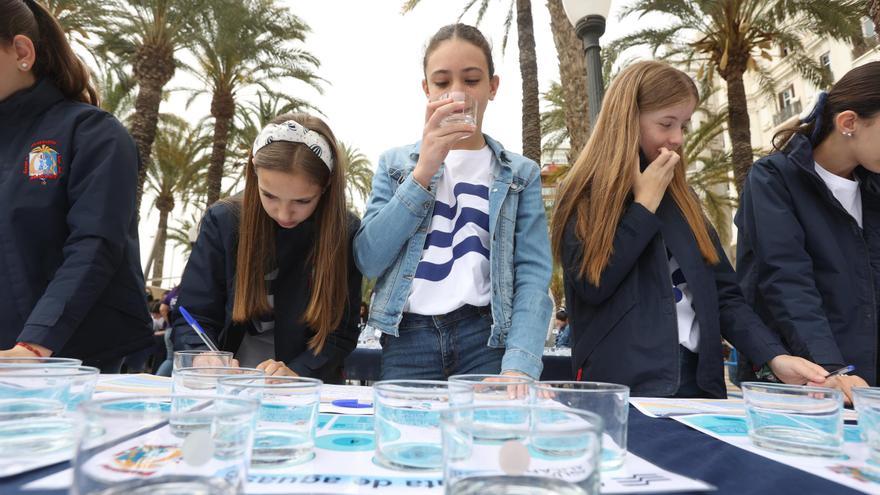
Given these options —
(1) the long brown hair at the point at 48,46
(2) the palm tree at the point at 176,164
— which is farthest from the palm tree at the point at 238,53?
(1) the long brown hair at the point at 48,46

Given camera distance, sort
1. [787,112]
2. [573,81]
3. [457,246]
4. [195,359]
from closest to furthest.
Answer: [195,359] < [457,246] < [573,81] < [787,112]

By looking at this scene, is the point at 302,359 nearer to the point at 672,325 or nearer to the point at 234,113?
the point at 672,325

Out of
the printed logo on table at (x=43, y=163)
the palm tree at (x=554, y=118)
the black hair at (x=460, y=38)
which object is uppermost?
the palm tree at (x=554, y=118)

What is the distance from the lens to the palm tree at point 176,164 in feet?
60.0

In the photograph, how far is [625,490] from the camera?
2.27 feet

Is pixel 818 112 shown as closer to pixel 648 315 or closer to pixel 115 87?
pixel 648 315

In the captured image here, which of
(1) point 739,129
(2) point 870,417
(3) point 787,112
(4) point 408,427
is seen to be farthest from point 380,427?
(3) point 787,112

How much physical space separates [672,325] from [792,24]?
13.3 m

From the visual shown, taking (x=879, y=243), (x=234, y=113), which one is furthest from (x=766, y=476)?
(x=234, y=113)

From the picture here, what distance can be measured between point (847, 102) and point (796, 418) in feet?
6.40

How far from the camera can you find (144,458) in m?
0.55

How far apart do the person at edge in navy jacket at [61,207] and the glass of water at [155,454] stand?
1.41m

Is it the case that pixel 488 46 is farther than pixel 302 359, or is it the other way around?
pixel 488 46

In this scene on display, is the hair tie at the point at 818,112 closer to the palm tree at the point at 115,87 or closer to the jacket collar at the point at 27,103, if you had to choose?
the jacket collar at the point at 27,103
